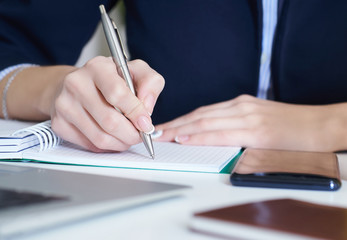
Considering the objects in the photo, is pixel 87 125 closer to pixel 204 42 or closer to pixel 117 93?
pixel 117 93

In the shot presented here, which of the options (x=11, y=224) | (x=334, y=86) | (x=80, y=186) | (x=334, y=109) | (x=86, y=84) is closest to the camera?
(x=11, y=224)

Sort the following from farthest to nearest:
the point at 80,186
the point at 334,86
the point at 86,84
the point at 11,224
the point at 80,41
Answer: the point at 80,41 → the point at 334,86 → the point at 86,84 → the point at 80,186 → the point at 11,224

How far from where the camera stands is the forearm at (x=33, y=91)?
28.5 inches

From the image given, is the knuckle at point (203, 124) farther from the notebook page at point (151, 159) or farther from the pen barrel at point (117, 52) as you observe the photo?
the pen barrel at point (117, 52)

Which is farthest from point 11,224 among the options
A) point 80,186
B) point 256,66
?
point 256,66

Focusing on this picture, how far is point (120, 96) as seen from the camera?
19.3 inches

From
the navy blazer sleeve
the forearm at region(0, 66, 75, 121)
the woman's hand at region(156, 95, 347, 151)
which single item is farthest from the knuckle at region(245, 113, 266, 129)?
the navy blazer sleeve

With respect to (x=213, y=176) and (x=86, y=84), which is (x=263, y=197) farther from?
(x=86, y=84)

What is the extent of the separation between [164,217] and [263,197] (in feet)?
0.36

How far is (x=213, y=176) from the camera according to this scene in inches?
18.8

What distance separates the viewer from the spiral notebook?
0.51 meters

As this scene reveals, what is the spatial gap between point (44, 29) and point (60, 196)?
2.49 ft

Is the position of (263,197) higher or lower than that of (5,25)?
lower

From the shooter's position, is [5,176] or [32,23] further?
[32,23]
